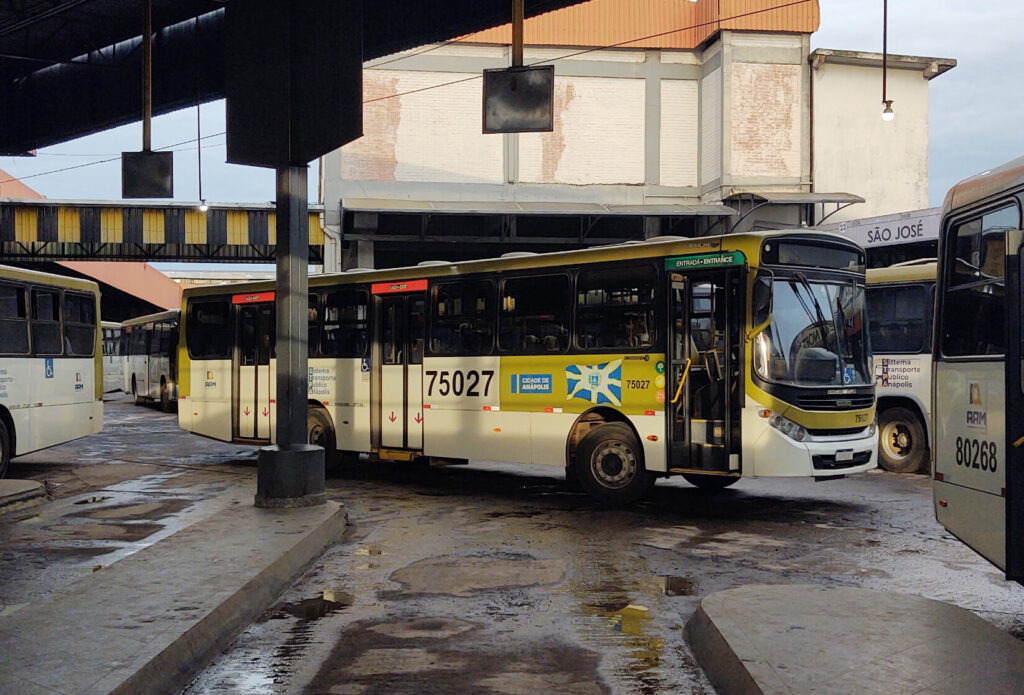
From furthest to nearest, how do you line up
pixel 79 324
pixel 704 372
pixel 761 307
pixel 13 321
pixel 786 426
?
1. pixel 79 324
2. pixel 13 321
3. pixel 704 372
4. pixel 761 307
5. pixel 786 426

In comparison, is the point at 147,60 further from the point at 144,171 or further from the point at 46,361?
the point at 46,361

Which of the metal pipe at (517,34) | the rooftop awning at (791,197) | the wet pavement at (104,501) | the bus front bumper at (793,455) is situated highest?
the rooftop awning at (791,197)

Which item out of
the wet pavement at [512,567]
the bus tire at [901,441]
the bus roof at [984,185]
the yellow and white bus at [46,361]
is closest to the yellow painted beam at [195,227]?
the yellow and white bus at [46,361]

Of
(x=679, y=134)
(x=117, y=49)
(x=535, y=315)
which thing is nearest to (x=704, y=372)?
(x=535, y=315)

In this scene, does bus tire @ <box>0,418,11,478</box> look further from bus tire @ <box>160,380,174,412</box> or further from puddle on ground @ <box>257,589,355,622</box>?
bus tire @ <box>160,380,174,412</box>

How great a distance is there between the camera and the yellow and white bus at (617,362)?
1114 cm

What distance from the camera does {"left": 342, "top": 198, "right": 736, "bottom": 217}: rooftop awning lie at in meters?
30.2

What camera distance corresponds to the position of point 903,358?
15695 mm

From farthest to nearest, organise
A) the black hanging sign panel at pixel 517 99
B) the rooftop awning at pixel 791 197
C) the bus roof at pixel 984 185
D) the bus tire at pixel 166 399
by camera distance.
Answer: the bus tire at pixel 166 399, the rooftop awning at pixel 791 197, the black hanging sign panel at pixel 517 99, the bus roof at pixel 984 185

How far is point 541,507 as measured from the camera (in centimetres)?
1215

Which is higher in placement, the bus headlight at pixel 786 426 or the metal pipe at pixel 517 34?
the metal pipe at pixel 517 34

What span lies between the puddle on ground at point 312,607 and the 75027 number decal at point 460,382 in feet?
20.7

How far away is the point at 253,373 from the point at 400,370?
3.66 metres

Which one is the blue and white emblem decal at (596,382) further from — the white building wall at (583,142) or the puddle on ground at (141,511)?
the white building wall at (583,142)
